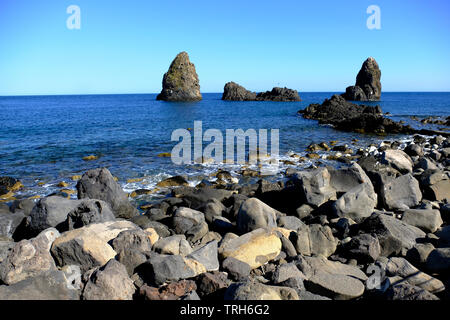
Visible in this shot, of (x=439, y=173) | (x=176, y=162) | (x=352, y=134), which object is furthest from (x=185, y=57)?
(x=439, y=173)

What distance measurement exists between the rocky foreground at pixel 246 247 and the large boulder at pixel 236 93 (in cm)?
10607

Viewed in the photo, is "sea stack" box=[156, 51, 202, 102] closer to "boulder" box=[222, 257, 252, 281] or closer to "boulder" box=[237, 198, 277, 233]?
"boulder" box=[237, 198, 277, 233]

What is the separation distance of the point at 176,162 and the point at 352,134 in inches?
822

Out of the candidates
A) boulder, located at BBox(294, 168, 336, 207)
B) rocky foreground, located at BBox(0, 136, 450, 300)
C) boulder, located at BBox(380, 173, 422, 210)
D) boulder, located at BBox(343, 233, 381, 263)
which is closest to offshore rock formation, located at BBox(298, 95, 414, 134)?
rocky foreground, located at BBox(0, 136, 450, 300)

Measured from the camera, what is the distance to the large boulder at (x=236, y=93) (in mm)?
114875

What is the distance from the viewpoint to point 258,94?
116875 mm

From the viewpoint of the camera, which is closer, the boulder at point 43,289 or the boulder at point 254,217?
the boulder at point 43,289

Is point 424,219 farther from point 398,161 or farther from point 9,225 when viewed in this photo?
point 9,225

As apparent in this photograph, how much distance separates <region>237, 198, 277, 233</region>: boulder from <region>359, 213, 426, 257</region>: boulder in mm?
2241

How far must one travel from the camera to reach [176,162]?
62.7 ft

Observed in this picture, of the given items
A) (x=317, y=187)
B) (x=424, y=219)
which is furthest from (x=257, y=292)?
(x=317, y=187)

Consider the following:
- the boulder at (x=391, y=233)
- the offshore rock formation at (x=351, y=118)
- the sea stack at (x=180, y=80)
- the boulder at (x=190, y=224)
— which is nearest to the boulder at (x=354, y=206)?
the boulder at (x=391, y=233)

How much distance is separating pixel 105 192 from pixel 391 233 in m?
8.30
